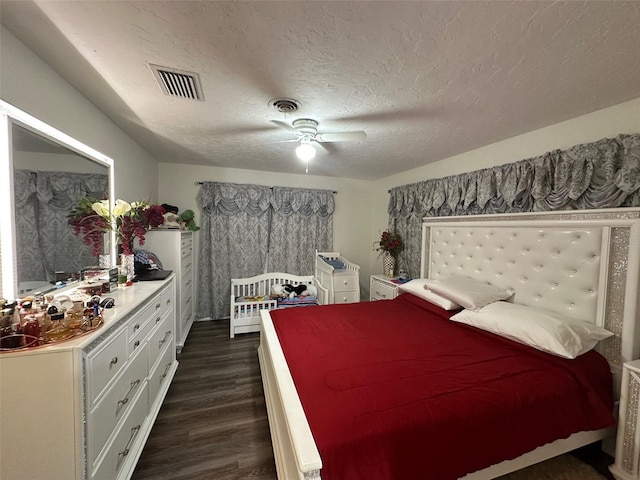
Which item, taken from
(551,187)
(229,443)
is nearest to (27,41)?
(229,443)

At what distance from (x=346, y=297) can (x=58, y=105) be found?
10.8 ft

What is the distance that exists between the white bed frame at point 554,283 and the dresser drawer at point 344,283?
1.35 meters

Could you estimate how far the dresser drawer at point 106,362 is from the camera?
1.05m

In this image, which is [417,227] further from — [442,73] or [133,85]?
[133,85]

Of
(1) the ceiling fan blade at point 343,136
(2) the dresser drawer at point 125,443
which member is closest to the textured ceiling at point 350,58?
(1) the ceiling fan blade at point 343,136

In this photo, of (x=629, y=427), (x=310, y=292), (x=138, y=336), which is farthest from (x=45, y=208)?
(x=629, y=427)

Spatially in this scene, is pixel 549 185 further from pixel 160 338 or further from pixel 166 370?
pixel 166 370

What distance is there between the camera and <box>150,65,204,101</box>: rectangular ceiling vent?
4.58 feet

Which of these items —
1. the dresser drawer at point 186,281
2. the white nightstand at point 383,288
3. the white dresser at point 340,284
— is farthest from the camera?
the white dresser at point 340,284

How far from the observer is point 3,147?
1.18m

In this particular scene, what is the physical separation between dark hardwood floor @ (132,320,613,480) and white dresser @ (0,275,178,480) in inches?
8.9

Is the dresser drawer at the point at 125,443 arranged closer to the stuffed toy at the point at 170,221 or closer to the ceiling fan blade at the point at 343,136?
the stuffed toy at the point at 170,221

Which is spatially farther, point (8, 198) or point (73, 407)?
point (8, 198)

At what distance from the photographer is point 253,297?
3.50m
